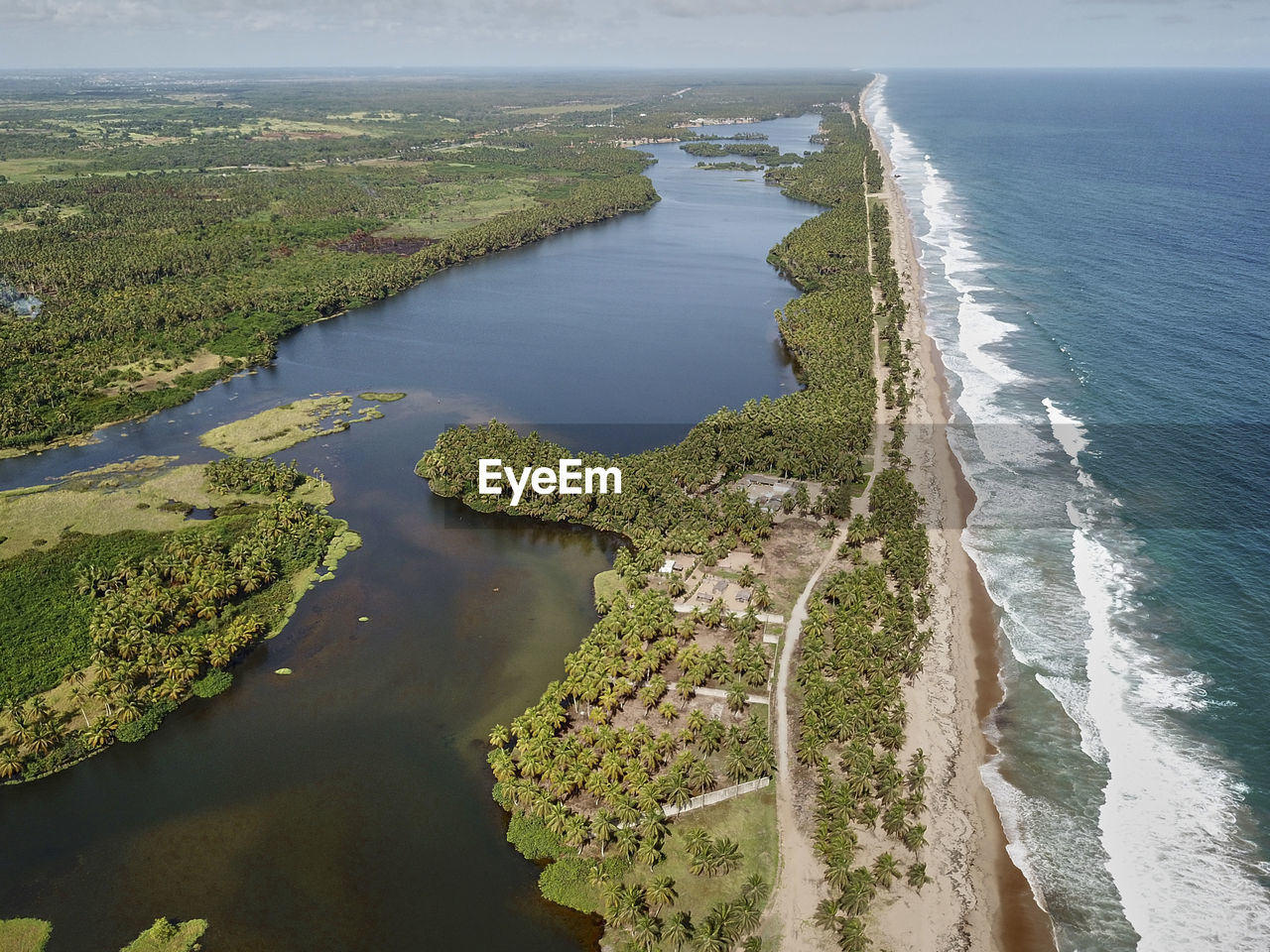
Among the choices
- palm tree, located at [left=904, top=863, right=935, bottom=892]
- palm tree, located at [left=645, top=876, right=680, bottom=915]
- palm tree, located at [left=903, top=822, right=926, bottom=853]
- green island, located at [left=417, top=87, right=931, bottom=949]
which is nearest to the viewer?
palm tree, located at [left=645, top=876, right=680, bottom=915]

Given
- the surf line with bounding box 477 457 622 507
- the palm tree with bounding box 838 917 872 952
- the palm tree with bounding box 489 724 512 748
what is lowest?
the palm tree with bounding box 838 917 872 952

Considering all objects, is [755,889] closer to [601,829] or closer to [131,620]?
[601,829]

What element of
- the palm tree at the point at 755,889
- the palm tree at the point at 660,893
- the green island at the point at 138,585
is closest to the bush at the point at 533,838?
the palm tree at the point at 660,893

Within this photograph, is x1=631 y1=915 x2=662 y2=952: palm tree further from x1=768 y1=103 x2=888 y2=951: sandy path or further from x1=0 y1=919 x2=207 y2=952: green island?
x1=0 y1=919 x2=207 y2=952: green island

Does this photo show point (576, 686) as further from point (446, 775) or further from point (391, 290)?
point (391, 290)

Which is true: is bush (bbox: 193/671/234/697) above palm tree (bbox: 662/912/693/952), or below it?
above

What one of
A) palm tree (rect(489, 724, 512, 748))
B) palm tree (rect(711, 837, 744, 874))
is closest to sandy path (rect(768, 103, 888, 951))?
palm tree (rect(711, 837, 744, 874))
